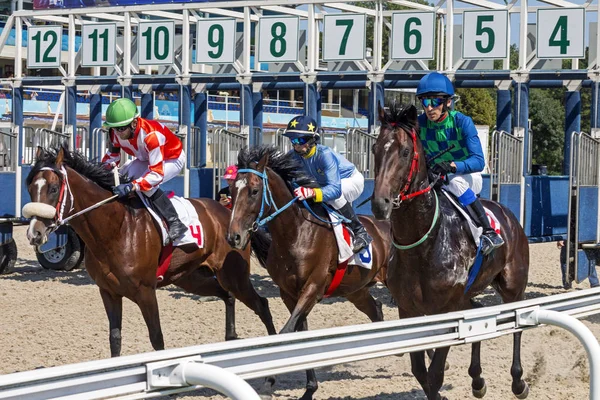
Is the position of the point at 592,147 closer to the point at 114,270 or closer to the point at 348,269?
the point at 348,269

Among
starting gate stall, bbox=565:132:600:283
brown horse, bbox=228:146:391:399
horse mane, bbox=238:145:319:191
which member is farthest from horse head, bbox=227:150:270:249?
starting gate stall, bbox=565:132:600:283

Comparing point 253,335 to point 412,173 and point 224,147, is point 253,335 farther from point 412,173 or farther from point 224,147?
point 412,173

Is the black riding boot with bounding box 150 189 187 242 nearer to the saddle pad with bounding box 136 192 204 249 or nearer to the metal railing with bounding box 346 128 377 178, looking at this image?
the saddle pad with bounding box 136 192 204 249

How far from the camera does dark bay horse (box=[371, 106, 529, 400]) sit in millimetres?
4777

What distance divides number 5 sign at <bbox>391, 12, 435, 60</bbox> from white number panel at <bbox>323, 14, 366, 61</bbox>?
0.39 meters

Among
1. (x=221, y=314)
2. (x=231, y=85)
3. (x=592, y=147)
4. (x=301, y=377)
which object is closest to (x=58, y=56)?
(x=231, y=85)

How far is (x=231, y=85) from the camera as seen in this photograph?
13.3 m

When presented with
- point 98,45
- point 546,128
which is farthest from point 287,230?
point 546,128

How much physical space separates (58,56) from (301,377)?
8.01 metres

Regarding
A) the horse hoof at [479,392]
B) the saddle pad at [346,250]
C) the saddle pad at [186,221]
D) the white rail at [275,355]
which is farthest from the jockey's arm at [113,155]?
the white rail at [275,355]

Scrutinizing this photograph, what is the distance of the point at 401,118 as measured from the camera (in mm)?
4898

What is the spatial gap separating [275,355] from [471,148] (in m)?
2.56

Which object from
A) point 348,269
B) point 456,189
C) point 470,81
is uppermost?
point 470,81

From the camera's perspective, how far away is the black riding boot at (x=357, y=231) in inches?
251
